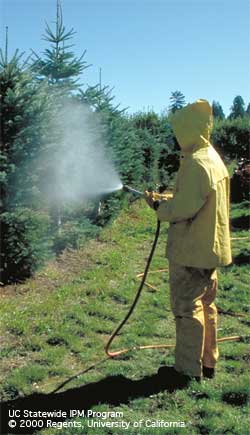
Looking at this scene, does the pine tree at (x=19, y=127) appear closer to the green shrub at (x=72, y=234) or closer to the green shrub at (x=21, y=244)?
the green shrub at (x=21, y=244)

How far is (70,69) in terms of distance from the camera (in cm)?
826

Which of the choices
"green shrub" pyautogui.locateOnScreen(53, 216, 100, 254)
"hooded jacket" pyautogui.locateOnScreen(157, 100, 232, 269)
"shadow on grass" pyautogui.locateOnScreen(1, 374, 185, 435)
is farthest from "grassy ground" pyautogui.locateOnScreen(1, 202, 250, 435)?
"hooded jacket" pyautogui.locateOnScreen(157, 100, 232, 269)

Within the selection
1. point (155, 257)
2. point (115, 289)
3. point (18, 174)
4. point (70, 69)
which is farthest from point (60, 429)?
point (70, 69)

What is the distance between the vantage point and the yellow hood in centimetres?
411

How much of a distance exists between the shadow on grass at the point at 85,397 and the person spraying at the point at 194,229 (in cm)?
19

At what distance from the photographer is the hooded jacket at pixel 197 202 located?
3.95 meters

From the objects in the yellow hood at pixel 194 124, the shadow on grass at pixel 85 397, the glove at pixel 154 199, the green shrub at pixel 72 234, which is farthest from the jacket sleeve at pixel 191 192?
the green shrub at pixel 72 234

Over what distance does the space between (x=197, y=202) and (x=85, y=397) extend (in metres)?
1.78

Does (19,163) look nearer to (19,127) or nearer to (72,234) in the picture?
(19,127)

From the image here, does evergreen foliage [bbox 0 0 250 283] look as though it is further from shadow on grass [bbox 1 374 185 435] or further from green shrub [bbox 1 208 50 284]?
shadow on grass [bbox 1 374 185 435]

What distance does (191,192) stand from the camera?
3.94 meters

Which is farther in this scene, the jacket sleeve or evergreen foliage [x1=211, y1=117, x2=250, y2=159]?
evergreen foliage [x1=211, y1=117, x2=250, y2=159]

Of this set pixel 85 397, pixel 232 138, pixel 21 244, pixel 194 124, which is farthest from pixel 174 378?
pixel 232 138

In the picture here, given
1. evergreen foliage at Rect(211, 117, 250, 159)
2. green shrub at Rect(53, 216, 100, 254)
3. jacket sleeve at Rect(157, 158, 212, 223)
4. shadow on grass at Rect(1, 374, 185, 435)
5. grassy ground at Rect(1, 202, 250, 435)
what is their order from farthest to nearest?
evergreen foliage at Rect(211, 117, 250, 159), green shrub at Rect(53, 216, 100, 254), jacket sleeve at Rect(157, 158, 212, 223), grassy ground at Rect(1, 202, 250, 435), shadow on grass at Rect(1, 374, 185, 435)
